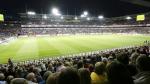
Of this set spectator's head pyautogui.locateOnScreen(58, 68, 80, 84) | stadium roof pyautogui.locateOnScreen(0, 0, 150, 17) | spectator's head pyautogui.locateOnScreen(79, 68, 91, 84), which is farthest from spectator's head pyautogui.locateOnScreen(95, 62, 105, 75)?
stadium roof pyautogui.locateOnScreen(0, 0, 150, 17)

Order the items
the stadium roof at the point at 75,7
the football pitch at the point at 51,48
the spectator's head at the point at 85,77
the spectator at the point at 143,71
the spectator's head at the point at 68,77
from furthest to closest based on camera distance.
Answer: the stadium roof at the point at 75,7
the football pitch at the point at 51,48
the spectator's head at the point at 85,77
the spectator at the point at 143,71
the spectator's head at the point at 68,77

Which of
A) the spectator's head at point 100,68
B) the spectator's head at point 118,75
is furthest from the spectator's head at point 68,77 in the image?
the spectator's head at point 100,68

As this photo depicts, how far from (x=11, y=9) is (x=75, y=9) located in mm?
31842

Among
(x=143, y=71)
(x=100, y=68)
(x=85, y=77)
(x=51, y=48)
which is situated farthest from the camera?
(x=51, y=48)

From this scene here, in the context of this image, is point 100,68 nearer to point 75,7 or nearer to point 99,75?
point 99,75

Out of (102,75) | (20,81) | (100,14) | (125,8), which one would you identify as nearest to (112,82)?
(20,81)

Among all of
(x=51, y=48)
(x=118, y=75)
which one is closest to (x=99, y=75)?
(x=118, y=75)

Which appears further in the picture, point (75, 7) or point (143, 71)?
point (75, 7)

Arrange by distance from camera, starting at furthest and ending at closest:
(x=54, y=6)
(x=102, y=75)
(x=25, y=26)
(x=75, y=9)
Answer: (x=75, y=9) < (x=54, y=6) < (x=25, y=26) < (x=102, y=75)

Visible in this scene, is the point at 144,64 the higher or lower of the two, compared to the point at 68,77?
lower

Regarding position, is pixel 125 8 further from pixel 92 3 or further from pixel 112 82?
pixel 112 82

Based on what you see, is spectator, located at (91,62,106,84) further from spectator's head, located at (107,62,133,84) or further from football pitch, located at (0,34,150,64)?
football pitch, located at (0,34,150,64)

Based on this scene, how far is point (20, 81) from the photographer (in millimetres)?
4230

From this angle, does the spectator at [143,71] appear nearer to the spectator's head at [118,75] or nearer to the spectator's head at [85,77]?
the spectator's head at [118,75]
